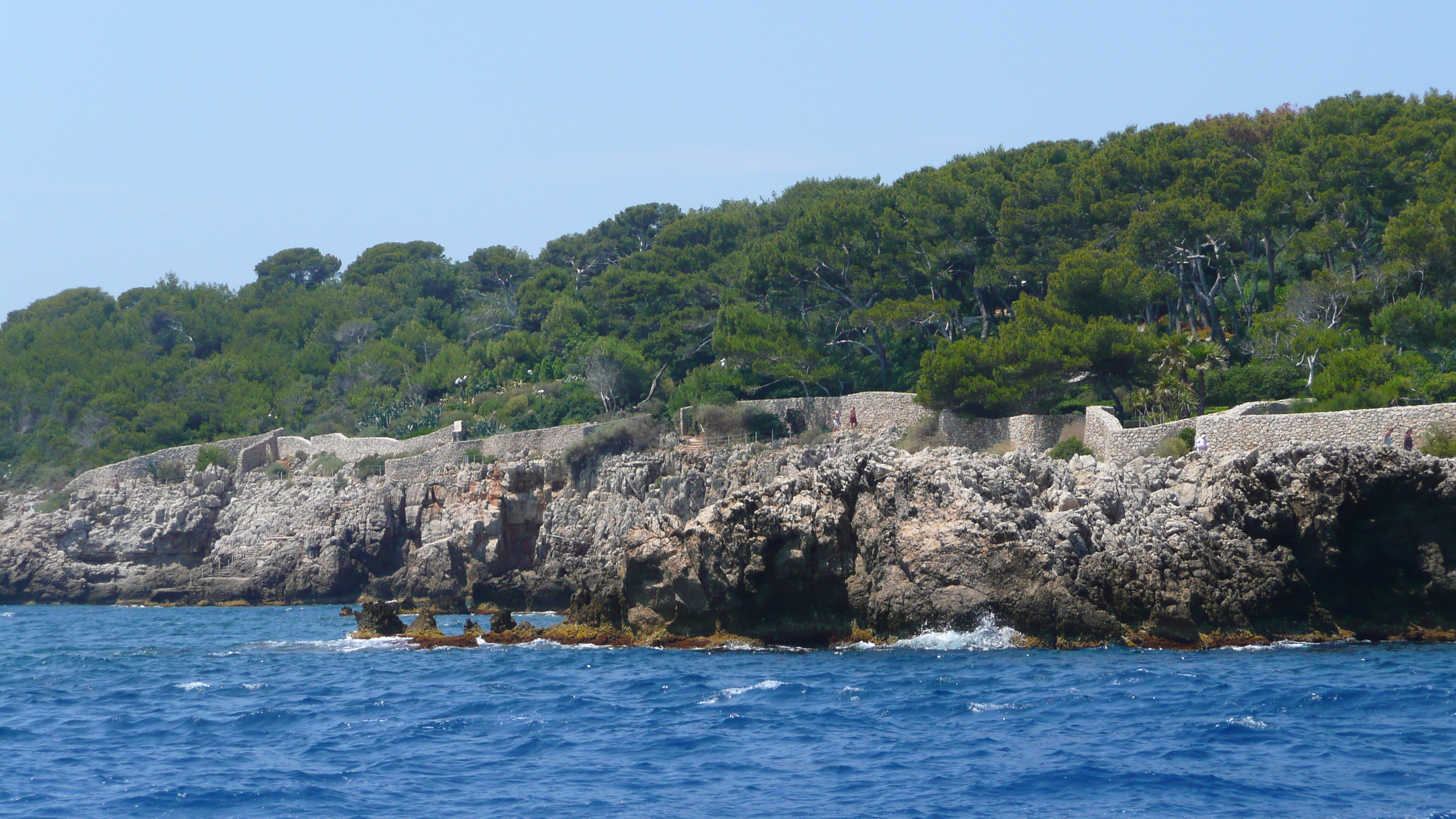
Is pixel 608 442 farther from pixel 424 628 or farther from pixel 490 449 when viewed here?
pixel 424 628

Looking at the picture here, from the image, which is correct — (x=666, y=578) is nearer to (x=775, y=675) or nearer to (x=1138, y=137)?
(x=775, y=675)

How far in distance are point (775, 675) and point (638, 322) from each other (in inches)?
1311

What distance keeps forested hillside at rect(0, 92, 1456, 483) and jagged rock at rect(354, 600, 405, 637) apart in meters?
14.9

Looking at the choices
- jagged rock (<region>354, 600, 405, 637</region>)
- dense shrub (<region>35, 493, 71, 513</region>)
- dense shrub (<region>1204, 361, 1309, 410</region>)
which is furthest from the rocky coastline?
dense shrub (<region>35, 493, 71, 513</region>)

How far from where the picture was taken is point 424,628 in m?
29.0

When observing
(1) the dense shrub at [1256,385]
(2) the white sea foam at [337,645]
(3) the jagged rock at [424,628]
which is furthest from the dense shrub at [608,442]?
(1) the dense shrub at [1256,385]

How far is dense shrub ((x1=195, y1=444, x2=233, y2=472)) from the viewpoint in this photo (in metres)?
50.0

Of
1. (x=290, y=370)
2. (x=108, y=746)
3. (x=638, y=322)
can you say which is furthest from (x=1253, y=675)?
(x=290, y=370)

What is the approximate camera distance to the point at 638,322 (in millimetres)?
53500

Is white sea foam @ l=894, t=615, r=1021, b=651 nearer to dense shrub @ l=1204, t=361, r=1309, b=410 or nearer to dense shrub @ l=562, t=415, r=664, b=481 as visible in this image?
dense shrub @ l=1204, t=361, r=1309, b=410

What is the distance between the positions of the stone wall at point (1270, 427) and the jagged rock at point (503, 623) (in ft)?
44.0

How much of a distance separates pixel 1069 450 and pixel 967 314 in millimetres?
14855

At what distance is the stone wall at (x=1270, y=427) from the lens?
26203 millimetres

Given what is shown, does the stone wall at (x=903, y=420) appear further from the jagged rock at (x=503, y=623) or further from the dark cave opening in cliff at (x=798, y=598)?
the jagged rock at (x=503, y=623)
